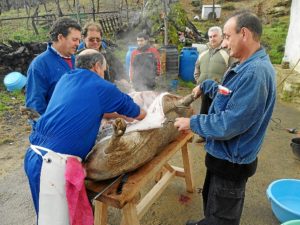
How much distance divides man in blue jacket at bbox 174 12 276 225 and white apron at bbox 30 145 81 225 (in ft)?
2.97

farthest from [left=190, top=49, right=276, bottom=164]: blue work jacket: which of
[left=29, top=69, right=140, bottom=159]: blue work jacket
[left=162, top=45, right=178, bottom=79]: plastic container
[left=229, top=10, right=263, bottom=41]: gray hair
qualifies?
[left=162, top=45, right=178, bottom=79]: plastic container

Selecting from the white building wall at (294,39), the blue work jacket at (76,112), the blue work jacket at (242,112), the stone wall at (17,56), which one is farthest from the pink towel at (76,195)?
the white building wall at (294,39)

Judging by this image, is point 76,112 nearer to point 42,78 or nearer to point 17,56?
point 42,78

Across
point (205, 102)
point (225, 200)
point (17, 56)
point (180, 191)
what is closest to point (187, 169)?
point (180, 191)

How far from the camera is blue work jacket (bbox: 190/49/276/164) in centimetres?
183

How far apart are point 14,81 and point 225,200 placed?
623 cm

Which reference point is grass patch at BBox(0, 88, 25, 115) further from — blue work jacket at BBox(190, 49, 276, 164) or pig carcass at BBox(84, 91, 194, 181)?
blue work jacket at BBox(190, 49, 276, 164)

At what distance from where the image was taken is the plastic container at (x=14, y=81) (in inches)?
272

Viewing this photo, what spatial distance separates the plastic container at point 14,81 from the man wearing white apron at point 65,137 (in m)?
5.42

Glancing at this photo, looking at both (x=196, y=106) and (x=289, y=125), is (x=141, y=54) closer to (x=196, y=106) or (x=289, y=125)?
(x=196, y=106)

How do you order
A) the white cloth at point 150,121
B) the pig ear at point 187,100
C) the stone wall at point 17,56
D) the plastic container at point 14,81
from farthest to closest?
the stone wall at point 17,56, the plastic container at point 14,81, the pig ear at point 187,100, the white cloth at point 150,121

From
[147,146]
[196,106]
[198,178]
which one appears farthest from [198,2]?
[147,146]

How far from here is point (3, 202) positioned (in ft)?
11.5

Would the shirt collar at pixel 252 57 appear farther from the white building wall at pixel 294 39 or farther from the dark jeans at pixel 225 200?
the white building wall at pixel 294 39
